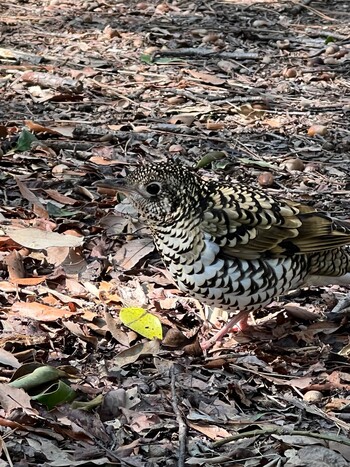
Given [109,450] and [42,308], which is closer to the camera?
[109,450]

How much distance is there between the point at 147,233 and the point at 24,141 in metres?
1.54

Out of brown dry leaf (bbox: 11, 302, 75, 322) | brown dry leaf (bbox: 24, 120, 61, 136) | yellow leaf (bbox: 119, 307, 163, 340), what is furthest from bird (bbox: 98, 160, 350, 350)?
brown dry leaf (bbox: 24, 120, 61, 136)

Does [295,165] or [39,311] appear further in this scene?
[295,165]

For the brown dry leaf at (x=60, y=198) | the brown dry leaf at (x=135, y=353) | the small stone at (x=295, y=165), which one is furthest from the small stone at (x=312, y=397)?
the small stone at (x=295, y=165)

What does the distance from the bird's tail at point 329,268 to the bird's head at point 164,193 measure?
0.87m

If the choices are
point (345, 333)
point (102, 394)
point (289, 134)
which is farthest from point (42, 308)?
point (289, 134)

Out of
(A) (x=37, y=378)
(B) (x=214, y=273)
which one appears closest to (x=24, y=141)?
(B) (x=214, y=273)

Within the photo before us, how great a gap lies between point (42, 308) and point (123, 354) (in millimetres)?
607

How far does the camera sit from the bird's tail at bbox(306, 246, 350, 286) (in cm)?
544

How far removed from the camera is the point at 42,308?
5.11 metres

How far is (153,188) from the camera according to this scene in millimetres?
5043

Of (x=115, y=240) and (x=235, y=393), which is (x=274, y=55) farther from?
(x=235, y=393)

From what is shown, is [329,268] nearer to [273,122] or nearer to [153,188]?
[153,188]

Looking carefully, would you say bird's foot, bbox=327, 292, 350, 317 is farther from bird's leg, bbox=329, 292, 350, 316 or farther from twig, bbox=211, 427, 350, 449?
twig, bbox=211, 427, 350, 449
